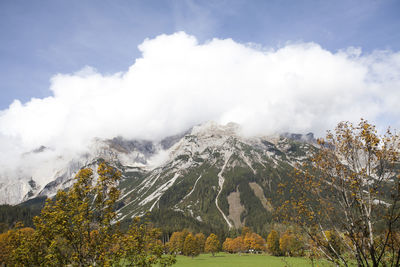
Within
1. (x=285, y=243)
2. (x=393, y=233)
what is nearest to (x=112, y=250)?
(x=393, y=233)

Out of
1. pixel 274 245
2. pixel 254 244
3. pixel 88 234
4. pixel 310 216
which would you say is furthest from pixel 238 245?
pixel 88 234

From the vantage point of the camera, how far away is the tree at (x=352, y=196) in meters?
11.4

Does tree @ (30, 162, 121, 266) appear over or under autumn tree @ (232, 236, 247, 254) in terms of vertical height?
over

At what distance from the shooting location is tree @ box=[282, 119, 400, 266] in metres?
11.4

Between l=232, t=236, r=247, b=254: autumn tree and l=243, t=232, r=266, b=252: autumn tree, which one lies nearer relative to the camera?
l=232, t=236, r=247, b=254: autumn tree

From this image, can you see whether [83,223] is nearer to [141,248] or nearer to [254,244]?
[141,248]

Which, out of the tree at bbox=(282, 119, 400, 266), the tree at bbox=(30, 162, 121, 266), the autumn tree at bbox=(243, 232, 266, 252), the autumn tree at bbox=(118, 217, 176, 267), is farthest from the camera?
the autumn tree at bbox=(243, 232, 266, 252)

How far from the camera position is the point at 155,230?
1545 cm

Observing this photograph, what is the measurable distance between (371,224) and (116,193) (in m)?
13.8

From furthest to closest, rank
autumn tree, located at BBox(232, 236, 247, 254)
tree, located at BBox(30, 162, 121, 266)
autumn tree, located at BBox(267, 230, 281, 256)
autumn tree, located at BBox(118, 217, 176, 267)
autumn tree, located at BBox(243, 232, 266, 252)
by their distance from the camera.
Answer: autumn tree, located at BBox(243, 232, 266, 252)
autumn tree, located at BBox(232, 236, 247, 254)
autumn tree, located at BBox(267, 230, 281, 256)
autumn tree, located at BBox(118, 217, 176, 267)
tree, located at BBox(30, 162, 121, 266)

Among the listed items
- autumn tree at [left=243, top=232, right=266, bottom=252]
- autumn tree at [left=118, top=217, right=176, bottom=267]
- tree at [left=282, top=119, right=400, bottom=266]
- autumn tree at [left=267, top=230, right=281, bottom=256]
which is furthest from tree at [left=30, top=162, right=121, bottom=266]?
autumn tree at [left=243, top=232, right=266, bottom=252]

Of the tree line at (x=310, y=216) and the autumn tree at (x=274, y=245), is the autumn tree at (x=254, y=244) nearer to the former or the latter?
the autumn tree at (x=274, y=245)

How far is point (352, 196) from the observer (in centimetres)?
1230

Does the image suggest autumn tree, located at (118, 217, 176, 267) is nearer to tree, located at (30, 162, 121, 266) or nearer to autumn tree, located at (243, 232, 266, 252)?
tree, located at (30, 162, 121, 266)
